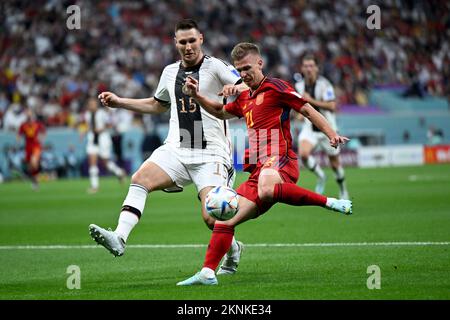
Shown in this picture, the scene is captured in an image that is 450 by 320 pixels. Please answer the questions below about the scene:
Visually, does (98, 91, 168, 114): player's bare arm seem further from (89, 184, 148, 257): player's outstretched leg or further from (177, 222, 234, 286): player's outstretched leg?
(177, 222, 234, 286): player's outstretched leg

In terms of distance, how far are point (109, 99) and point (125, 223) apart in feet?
4.36

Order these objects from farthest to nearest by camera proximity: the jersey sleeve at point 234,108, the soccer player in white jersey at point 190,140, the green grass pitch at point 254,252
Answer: the soccer player in white jersey at point 190,140 < the jersey sleeve at point 234,108 < the green grass pitch at point 254,252

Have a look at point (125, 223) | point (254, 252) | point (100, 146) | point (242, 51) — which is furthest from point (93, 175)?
point (242, 51)

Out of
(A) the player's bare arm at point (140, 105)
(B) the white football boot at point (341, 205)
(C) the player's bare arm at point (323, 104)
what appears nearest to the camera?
(B) the white football boot at point (341, 205)

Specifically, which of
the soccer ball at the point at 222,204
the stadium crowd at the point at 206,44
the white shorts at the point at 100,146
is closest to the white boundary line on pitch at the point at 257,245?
the soccer ball at the point at 222,204

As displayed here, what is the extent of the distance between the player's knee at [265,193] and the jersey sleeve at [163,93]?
1769 millimetres

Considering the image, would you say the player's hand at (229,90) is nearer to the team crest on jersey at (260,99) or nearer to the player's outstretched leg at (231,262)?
the team crest on jersey at (260,99)

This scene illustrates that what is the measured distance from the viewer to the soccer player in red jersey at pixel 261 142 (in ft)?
25.6

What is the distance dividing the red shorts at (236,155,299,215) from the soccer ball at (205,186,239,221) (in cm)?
43

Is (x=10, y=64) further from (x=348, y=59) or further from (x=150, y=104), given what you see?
(x=150, y=104)

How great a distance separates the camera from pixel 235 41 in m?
34.5

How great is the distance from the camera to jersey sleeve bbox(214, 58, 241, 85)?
8.74 meters

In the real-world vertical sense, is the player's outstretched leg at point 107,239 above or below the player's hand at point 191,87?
below

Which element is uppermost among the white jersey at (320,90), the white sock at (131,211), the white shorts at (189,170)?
the white jersey at (320,90)
